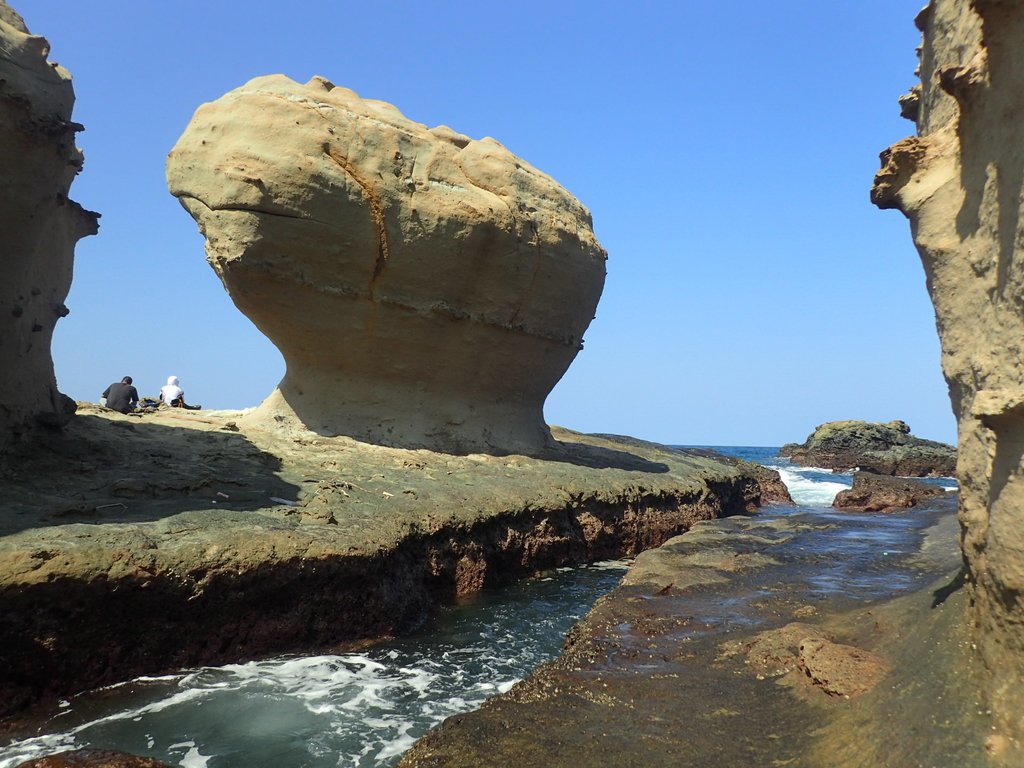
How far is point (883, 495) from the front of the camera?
39.8 ft

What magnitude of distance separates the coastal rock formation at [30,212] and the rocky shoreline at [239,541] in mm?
467

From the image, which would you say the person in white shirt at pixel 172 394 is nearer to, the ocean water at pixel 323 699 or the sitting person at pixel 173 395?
the sitting person at pixel 173 395

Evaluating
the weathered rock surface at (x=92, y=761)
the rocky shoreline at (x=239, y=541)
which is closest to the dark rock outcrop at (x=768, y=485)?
the rocky shoreline at (x=239, y=541)

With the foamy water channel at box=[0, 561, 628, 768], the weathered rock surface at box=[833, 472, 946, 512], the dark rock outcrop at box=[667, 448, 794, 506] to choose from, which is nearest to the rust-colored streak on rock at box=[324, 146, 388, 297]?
the foamy water channel at box=[0, 561, 628, 768]

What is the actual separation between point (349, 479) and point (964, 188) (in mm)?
5200

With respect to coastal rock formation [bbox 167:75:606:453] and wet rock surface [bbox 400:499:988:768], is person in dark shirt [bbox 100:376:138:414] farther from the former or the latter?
wet rock surface [bbox 400:499:988:768]

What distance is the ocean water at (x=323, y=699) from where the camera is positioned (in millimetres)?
3666

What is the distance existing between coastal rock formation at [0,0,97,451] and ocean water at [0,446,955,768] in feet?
8.57

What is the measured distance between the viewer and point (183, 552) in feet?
15.1

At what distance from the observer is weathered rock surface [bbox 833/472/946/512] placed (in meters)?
11.5

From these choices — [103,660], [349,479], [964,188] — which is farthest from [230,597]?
[964,188]

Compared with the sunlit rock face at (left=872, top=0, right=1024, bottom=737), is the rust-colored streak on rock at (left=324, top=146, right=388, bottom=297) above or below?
above

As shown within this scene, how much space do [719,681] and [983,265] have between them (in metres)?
2.00

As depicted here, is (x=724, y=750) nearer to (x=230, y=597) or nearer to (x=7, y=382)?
(x=230, y=597)
